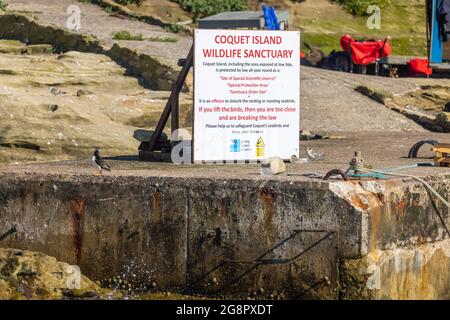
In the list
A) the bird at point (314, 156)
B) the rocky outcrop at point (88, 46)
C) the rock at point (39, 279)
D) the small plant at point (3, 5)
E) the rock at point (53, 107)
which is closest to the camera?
the rock at point (39, 279)

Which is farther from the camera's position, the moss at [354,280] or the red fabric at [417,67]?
the red fabric at [417,67]

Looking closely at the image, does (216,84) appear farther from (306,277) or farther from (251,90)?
(306,277)

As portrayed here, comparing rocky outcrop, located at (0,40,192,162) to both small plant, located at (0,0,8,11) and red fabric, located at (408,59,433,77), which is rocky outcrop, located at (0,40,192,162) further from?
red fabric, located at (408,59,433,77)

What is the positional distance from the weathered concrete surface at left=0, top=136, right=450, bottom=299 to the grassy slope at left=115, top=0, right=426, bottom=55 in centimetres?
2069

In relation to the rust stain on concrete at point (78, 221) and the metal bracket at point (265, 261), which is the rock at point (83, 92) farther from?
the metal bracket at point (265, 261)

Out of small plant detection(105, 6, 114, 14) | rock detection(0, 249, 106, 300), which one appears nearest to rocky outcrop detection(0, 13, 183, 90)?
small plant detection(105, 6, 114, 14)

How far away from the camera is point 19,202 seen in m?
12.7

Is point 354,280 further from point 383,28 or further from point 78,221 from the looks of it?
point 383,28

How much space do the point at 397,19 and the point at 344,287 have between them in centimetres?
2423

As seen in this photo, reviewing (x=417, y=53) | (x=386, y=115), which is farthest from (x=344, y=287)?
(x=417, y=53)

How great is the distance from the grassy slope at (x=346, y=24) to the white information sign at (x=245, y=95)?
18.7m

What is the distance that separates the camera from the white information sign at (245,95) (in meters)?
13.9

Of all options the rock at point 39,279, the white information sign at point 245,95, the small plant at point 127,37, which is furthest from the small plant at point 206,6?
the rock at point 39,279

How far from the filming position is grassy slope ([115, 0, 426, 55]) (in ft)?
110
